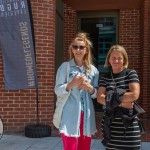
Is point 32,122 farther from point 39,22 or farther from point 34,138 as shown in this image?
point 39,22

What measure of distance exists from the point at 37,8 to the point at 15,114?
227 cm

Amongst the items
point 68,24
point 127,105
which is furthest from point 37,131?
point 68,24

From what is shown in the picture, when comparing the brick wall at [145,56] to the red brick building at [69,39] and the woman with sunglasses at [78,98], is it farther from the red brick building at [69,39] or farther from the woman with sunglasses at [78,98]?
the woman with sunglasses at [78,98]

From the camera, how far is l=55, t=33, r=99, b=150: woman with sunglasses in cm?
345

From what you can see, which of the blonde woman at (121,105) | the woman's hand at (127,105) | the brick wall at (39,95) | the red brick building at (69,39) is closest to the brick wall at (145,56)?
the red brick building at (69,39)

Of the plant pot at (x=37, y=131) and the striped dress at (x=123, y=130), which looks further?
the plant pot at (x=37, y=131)

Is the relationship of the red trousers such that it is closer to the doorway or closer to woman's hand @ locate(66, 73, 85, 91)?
woman's hand @ locate(66, 73, 85, 91)

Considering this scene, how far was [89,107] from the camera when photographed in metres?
3.54

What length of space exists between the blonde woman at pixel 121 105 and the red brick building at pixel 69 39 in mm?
3760

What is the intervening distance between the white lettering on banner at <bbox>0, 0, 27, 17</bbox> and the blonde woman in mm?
4186

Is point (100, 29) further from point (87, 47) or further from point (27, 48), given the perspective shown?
point (87, 47)

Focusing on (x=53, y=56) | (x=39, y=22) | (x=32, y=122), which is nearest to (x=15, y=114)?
(x=32, y=122)

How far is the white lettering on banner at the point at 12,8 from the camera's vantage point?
712 cm

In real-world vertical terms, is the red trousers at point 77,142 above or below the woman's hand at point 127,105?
below
